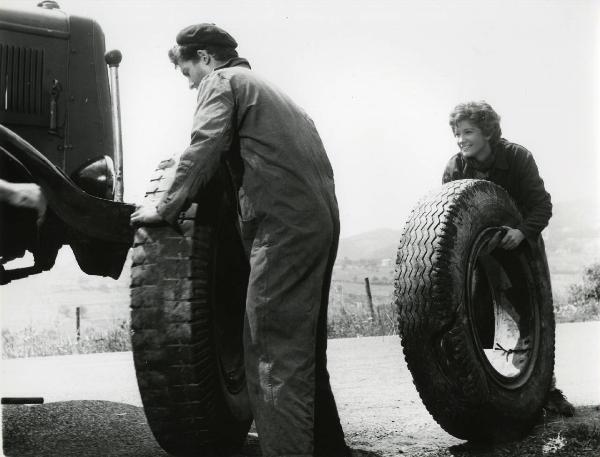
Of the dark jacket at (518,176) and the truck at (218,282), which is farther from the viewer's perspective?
the dark jacket at (518,176)

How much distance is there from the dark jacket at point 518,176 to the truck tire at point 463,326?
0.16 m

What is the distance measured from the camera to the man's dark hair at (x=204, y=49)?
2.96m

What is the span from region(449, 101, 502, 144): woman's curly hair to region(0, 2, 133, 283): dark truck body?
1.99 metres

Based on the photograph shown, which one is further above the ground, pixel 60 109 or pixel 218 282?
pixel 60 109

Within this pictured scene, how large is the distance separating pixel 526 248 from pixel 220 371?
1833 mm

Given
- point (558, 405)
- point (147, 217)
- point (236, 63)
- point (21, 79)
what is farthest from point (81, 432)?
point (558, 405)

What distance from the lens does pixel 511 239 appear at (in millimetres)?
3771

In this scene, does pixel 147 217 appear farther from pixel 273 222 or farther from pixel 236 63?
pixel 236 63

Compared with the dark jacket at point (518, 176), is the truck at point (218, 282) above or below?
below

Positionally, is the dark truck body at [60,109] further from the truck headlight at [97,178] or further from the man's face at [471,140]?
the man's face at [471,140]

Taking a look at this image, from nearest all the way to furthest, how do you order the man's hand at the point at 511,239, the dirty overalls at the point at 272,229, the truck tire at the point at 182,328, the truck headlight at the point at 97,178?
1. the dirty overalls at the point at 272,229
2. the truck tire at the point at 182,328
3. the man's hand at the point at 511,239
4. the truck headlight at the point at 97,178

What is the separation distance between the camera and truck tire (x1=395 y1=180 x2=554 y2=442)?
3.19 meters

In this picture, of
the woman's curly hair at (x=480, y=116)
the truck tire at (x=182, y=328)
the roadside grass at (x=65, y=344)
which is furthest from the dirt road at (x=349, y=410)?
the roadside grass at (x=65, y=344)

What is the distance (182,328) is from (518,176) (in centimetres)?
223
